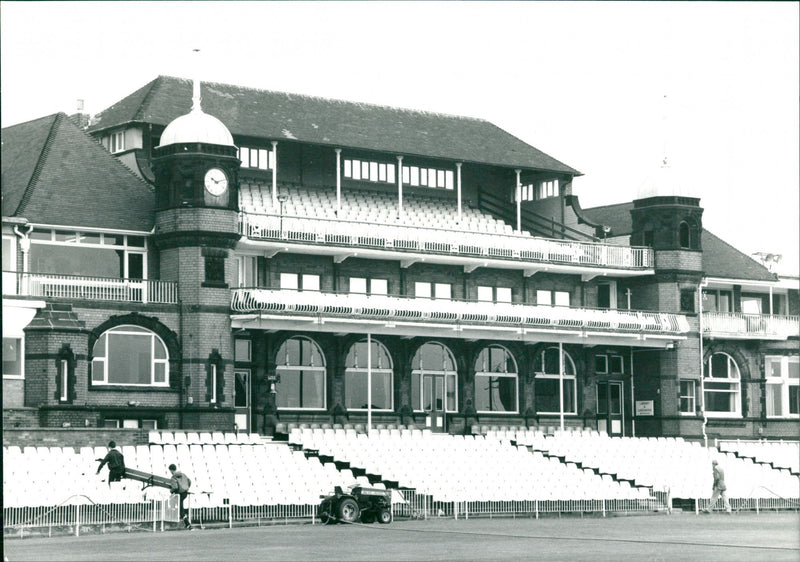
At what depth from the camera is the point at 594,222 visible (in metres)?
52.4

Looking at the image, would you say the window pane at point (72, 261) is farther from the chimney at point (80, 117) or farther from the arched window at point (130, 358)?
the chimney at point (80, 117)

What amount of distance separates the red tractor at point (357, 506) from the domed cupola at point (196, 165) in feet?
41.0

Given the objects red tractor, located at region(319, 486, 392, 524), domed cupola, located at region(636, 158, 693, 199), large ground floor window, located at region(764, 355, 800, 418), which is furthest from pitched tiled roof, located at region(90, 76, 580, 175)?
red tractor, located at region(319, 486, 392, 524)

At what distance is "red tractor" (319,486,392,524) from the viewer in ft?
97.5

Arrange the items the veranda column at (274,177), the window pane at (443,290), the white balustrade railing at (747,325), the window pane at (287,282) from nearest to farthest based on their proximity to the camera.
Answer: the window pane at (287,282) < the veranda column at (274,177) < the window pane at (443,290) < the white balustrade railing at (747,325)

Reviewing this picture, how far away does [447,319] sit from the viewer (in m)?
43.4

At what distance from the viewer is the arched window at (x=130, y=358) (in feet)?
125

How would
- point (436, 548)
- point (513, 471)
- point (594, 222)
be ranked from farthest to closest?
point (594, 222), point (513, 471), point (436, 548)

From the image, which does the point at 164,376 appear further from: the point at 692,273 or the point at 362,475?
the point at 692,273

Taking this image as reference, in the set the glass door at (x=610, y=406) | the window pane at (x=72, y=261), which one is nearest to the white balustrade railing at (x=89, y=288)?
the window pane at (x=72, y=261)

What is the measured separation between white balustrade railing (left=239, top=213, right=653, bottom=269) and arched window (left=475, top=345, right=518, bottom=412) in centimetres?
340

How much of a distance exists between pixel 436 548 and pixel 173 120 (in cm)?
2331

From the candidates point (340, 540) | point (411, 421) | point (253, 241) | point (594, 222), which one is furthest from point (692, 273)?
point (340, 540)

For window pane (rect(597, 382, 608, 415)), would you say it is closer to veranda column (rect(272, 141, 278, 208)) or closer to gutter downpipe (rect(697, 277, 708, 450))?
gutter downpipe (rect(697, 277, 708, 450))
